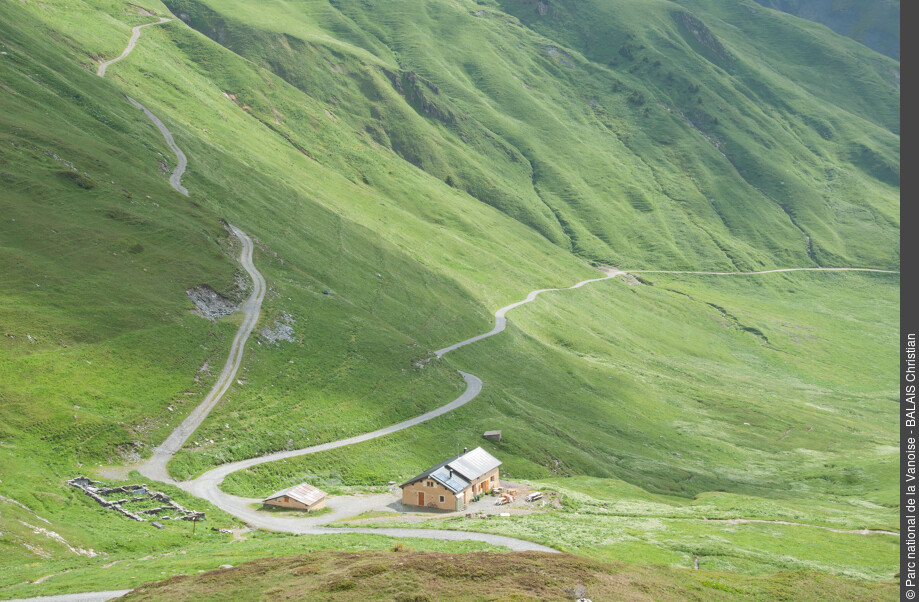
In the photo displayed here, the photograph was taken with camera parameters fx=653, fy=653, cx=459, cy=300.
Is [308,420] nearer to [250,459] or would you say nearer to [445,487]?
[250,459]

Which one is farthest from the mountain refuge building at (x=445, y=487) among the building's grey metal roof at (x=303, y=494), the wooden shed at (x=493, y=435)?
the wooden shed at (x=493, y=435)

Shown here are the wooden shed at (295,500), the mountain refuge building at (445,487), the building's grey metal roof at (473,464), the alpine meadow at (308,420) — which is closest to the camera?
the alpine meadow at (308,420)

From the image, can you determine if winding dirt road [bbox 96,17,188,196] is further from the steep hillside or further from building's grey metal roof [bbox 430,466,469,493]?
the steep hillside

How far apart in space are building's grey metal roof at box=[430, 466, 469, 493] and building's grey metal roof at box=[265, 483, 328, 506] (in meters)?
11.3

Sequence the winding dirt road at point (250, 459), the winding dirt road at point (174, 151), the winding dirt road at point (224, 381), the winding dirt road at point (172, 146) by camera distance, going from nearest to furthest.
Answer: the winding dirt road at point (250, 459), the winding dirt road at point (224, 381), the winding dirt road at point (174, 151), the winding dirt road at point (172, 146)

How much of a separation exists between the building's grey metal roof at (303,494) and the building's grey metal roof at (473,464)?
46.4 feet

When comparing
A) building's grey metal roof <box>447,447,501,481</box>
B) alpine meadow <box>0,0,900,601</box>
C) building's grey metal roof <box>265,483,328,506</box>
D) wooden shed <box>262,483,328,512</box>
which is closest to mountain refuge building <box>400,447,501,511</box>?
building's grey metal roof <box>447,447,501,481</box>

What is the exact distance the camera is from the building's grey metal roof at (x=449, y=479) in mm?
65688

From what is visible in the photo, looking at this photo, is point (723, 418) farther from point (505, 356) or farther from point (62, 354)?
point (62, 354)

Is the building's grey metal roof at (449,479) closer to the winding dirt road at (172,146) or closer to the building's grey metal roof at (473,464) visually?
the building's grey metal roof at (473,464)

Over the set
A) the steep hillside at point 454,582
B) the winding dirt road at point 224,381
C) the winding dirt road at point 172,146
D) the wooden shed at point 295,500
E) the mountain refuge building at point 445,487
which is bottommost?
the winding dirt road at point 224,381

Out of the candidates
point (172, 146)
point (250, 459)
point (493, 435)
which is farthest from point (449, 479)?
point (172, 146)

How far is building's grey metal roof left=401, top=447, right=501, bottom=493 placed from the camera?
66.1 m

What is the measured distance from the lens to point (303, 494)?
61.4 m
